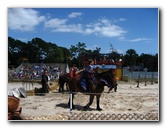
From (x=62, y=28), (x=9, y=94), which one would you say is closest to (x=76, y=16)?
(x=62, y=28)

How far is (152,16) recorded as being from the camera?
492cm

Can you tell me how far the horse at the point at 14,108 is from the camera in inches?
193

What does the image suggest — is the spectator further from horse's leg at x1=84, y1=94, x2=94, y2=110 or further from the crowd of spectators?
horse's leg at x1=84, y1=94, x2=94, y2=110

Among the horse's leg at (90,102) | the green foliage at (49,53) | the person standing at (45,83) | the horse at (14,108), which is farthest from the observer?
the person standing at (45,83)

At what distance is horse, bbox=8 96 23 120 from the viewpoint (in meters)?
4.91

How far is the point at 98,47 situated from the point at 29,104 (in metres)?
1.41

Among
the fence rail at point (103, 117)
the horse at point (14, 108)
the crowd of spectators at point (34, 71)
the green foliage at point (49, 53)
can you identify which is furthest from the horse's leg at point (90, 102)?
the horse at point (14, 108)

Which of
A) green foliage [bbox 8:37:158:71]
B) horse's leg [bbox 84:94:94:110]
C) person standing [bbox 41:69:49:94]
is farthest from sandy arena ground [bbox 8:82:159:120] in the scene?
person standing [bbox 41:69:49:94]

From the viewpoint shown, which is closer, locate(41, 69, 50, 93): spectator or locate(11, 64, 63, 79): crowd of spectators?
locate(11, 64, 63, 79): crowd of spectators

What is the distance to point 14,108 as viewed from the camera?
500 centimetres

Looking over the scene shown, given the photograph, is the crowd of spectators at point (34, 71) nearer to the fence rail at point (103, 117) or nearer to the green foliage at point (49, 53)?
the green foliage at point (49, 53)

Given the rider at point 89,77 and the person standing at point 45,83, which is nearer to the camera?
the rider at point 89,77

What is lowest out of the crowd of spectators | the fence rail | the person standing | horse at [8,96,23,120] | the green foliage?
the fence rail

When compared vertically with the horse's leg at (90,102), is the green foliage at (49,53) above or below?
above
